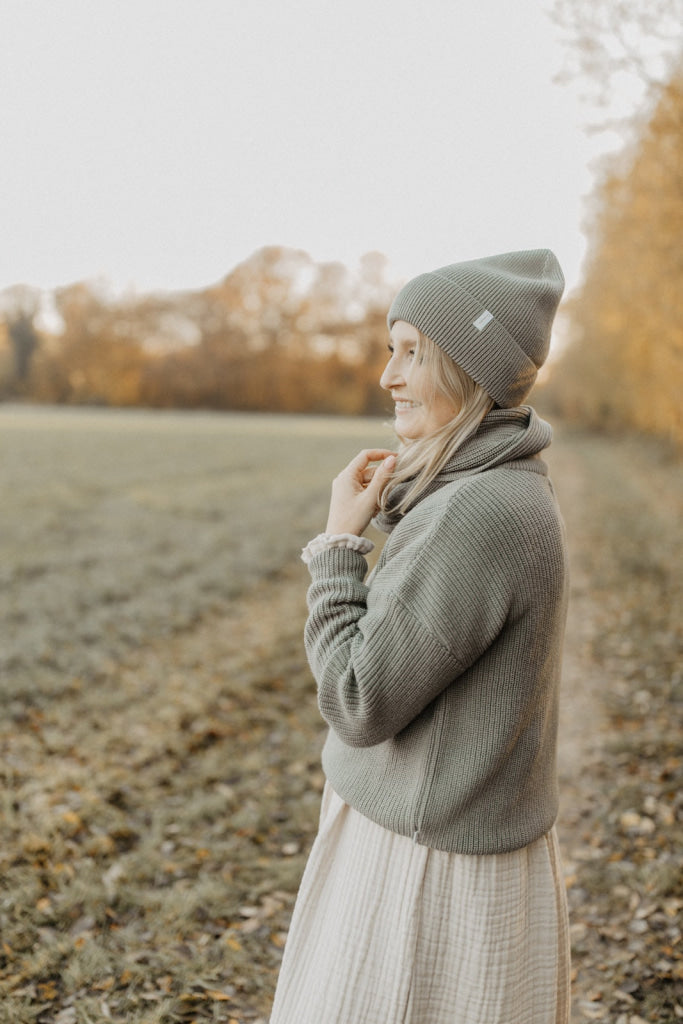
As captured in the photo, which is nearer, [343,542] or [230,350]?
[343,542]

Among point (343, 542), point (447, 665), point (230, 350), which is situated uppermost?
point (343, 542)

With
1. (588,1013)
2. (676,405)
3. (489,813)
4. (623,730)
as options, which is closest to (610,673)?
(623,730)

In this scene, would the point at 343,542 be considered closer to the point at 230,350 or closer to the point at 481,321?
the point at 481,321

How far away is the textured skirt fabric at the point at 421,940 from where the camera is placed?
1.66m

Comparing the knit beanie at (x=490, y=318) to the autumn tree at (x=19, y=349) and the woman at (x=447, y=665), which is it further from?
the autumn tree at (x=19, y=349)

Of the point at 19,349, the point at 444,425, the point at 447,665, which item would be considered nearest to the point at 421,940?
the point at 447,665

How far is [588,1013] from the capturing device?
301cm

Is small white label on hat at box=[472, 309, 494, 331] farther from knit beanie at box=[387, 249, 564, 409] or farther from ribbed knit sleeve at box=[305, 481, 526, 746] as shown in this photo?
ribbed knit sleeve at box=[305, 481, 526, 746]

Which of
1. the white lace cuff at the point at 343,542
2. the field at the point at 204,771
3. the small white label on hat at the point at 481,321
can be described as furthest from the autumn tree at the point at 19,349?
the small white label on hat at the point at 481,321

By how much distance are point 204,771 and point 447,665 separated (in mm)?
3733

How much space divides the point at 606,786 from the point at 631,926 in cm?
126

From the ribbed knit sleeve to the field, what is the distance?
1021 mm

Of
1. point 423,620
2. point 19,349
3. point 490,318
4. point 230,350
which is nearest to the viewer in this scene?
point 423,620

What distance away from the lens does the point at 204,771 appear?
189 inches
